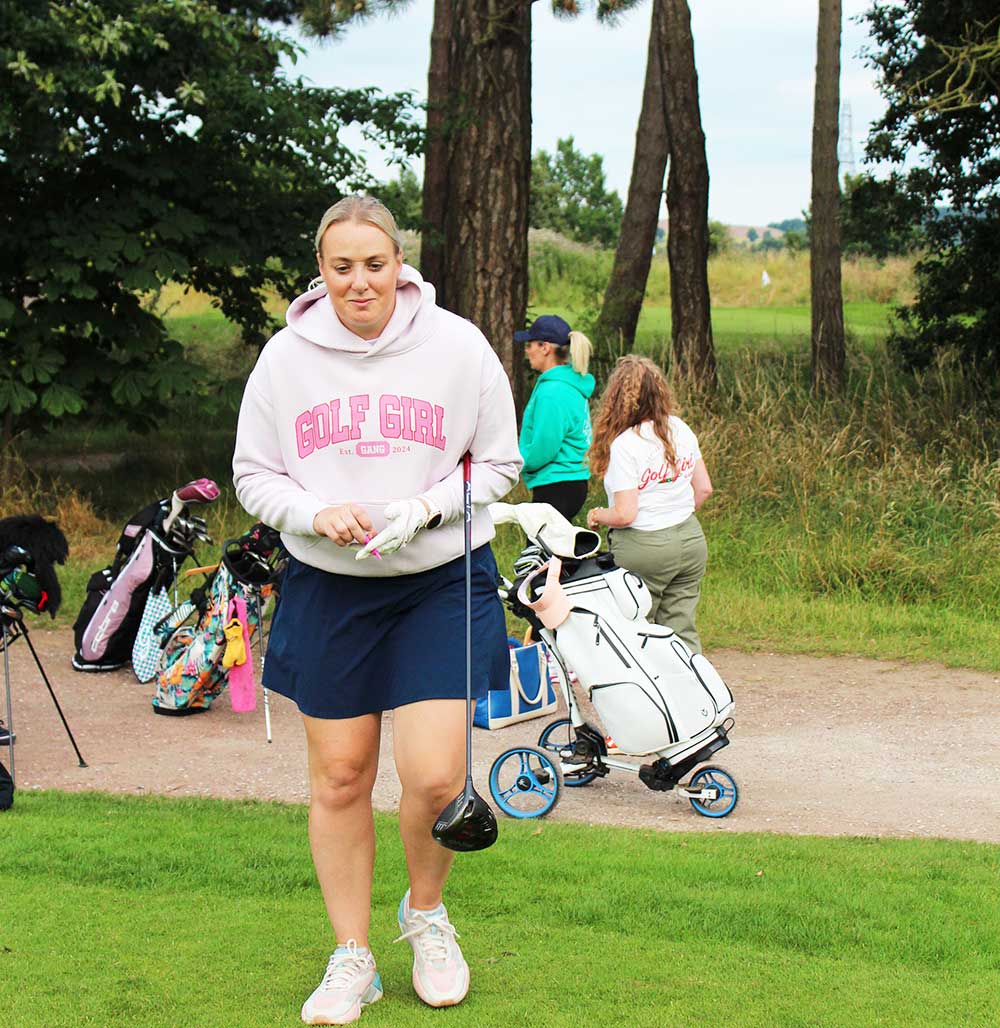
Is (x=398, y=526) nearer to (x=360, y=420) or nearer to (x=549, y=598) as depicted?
(x=360, y=420)

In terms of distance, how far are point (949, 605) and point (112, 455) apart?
10625mm

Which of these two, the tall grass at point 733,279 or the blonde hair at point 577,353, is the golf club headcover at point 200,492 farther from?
the tall grass at point 733,279

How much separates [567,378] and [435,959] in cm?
514

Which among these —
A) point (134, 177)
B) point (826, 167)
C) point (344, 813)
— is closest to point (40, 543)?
point (344, 813)

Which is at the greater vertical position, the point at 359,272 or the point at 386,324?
the point at 359,272

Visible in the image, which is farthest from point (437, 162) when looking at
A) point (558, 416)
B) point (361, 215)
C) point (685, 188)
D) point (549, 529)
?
point (361, 215)

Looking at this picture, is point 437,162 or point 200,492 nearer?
point 200,492

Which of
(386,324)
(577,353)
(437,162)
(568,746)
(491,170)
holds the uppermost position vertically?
(437,162)

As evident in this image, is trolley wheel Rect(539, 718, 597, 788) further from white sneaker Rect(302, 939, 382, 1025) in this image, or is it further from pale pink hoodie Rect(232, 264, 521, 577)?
pale pink hoodie Rect(232, 264, 521, 577)

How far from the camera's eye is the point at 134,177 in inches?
480

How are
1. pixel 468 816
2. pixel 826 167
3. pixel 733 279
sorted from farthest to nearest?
pixel 733 279 < pixel 826 167 < pixel 468 816

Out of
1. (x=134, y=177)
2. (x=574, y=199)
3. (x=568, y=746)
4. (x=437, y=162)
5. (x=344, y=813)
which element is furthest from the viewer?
(x=574, y=199)

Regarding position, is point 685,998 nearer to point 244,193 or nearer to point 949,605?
point 949,605

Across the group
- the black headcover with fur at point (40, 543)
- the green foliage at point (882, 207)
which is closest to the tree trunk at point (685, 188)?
the green foliage at point (882, 207)
